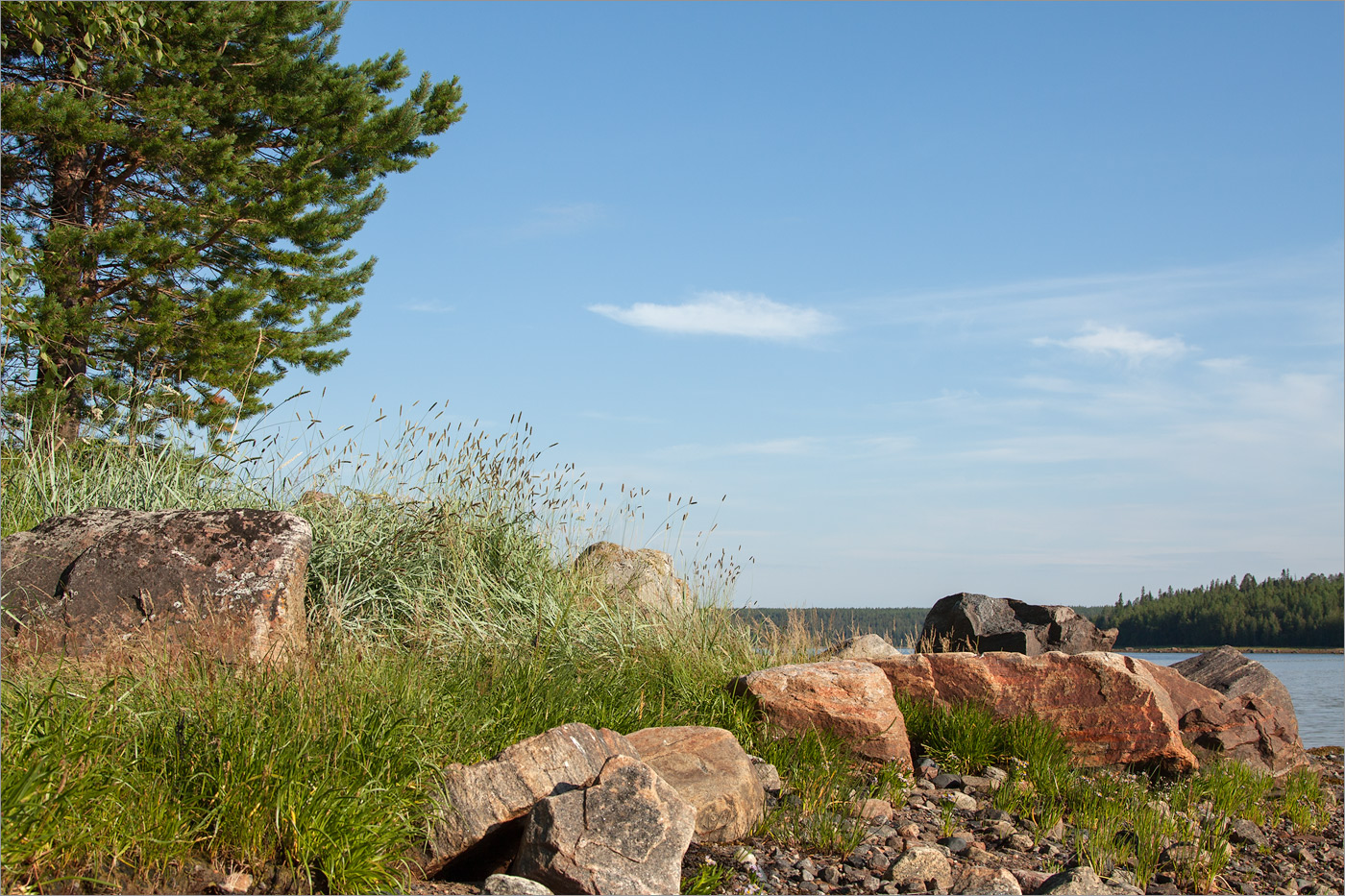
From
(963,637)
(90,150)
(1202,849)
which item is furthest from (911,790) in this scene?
(90,150)

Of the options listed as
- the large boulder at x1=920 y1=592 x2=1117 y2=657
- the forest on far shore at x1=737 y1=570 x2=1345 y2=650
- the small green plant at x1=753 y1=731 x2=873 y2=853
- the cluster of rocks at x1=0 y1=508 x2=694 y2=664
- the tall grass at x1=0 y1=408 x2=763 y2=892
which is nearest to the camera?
the tall grass at x1=0 y1=408 x2=763 y2=892

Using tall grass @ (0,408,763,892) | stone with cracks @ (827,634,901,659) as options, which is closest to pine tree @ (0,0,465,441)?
tall grass @ (0,408,763,892)

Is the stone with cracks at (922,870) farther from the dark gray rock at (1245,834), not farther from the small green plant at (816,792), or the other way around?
the dark gray rock at (1245,834)

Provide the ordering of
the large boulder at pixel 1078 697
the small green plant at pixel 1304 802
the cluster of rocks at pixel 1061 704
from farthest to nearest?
the large boulder at pixel 1078 697, the small green plant at pixel 1304 802, the cluster of rocks at pixel 1061 704

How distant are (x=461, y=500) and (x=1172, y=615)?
39.5 metres

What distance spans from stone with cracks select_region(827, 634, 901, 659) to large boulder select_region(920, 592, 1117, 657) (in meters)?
0.52

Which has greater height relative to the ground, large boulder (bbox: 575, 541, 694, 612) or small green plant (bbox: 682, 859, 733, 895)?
large boulder (bbox: 575, 541, 694, 612)

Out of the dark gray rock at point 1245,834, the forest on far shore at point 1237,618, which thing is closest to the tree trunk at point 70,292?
the dark gray rock at point 1245,834

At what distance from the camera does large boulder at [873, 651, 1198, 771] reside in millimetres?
6652

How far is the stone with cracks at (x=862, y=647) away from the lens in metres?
8.10

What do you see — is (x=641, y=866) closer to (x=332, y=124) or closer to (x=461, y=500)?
(x=461, y=500)

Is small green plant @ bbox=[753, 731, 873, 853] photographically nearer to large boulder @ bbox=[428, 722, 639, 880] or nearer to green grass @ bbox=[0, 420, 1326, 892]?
green grass @ bbox=[0, 420, 1326, 892]

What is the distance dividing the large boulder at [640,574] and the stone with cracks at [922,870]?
3.52 meters

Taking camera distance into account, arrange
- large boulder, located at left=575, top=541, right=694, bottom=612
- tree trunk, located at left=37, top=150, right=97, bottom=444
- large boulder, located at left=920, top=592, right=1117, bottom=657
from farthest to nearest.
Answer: tree trunk, located at left=37, top=150, right=97, bottom=444, large boulder, located at left=920, top=592, right=1117, bottom=657, large boulder, located at left=575, top=541, right=694, bottom=612
